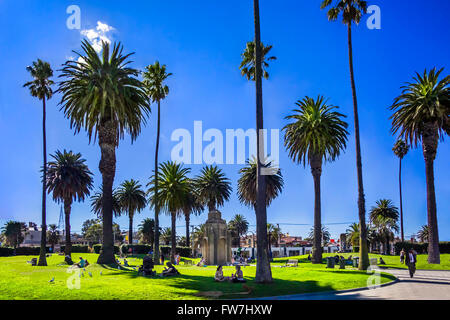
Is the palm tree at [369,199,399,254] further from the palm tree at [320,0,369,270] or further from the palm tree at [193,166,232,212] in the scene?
the palm tree at [320,0,369,270]

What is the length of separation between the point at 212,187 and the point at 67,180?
23.0 meters

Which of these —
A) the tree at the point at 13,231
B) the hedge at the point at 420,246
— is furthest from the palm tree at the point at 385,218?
the tree at the point at 13,231

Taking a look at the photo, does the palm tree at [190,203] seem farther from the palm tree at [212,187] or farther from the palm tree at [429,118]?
the palm tree at [429,118]

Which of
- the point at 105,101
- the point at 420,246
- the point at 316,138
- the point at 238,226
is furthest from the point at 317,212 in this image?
the point at 238,226

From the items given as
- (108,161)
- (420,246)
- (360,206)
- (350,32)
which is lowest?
(420,246)

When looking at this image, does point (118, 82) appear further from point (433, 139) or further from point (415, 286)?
point (433, 139)

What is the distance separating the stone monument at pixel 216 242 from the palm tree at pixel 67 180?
2218cm

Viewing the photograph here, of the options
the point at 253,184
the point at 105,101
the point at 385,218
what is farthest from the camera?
the point at 385,218

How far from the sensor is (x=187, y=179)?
177 ft

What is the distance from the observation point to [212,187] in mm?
64438

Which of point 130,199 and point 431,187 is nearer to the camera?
point 431,187

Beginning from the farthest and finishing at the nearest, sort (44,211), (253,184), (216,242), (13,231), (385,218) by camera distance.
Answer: (13,231) → (385,218) → (253,184) → (216,242) → (44,211)

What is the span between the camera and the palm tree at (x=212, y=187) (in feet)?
212

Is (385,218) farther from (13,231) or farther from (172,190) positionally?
(13,231)
